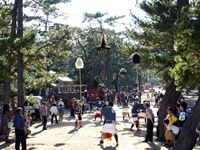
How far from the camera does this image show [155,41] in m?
27.0

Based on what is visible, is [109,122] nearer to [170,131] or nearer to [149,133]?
[149,133]

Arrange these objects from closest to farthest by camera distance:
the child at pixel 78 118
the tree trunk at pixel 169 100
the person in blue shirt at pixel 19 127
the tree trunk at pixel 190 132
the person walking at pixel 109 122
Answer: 1. the tree trunk at pixel 190 132
2. the person in blue shirt at pixel 19 127
3. the person walking at pixel 109 122
4. the tree trunk at pixel 169 100
5. the child at pixel 78 118

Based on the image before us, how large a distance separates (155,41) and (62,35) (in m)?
5.82

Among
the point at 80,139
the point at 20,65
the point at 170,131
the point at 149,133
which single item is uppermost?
the point at 20,65

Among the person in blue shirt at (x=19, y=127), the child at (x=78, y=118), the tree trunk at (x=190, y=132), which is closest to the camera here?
the tree trunk at (x=190, y=132)

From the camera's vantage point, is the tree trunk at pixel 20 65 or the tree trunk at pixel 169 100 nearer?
the tree trunk at pixel 169 100

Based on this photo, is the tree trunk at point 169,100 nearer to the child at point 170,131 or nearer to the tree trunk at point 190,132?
the child at point 170,131

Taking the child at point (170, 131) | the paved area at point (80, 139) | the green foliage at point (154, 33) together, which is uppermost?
the green foliage at point (154, 33)

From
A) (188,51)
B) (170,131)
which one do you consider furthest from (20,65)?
(188,51)

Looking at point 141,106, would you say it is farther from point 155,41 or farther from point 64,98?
point 64,98

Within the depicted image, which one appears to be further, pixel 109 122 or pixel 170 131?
pixel 109 122

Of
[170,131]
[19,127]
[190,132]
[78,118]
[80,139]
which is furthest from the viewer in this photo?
[78,118]

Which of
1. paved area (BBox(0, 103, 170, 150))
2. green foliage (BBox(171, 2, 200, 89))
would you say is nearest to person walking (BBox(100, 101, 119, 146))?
paved area (BBox(0, 103, 170, 150))

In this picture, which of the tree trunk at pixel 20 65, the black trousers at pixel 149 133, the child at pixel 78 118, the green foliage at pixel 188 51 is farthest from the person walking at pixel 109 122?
the child at pixel 78 118
